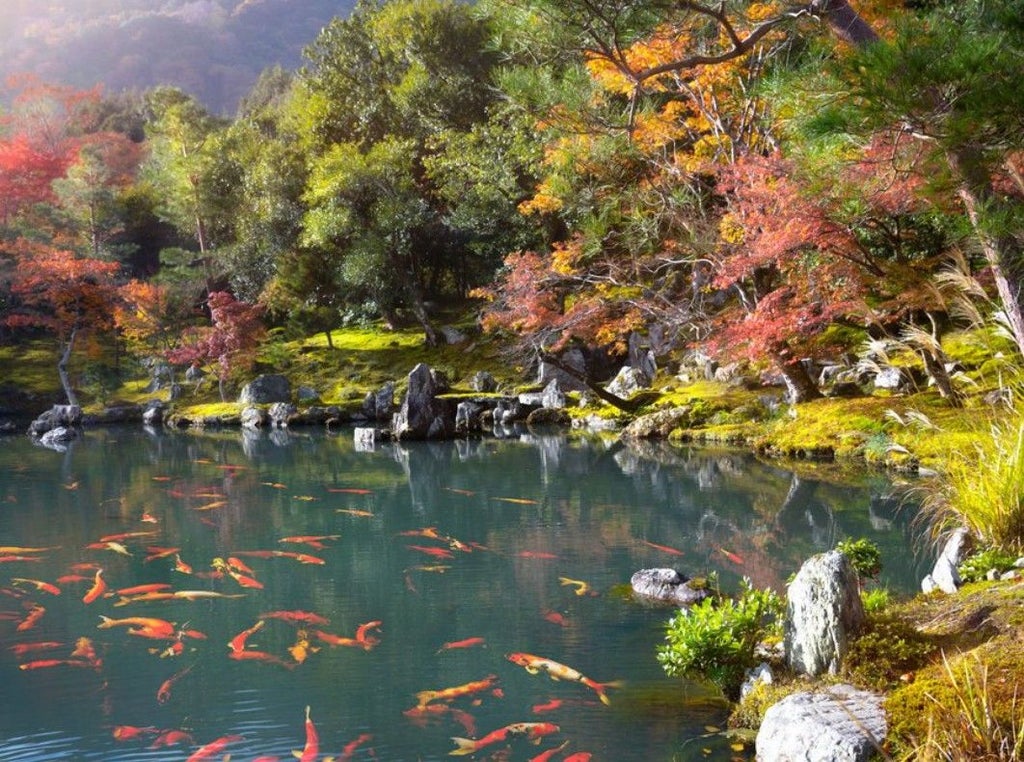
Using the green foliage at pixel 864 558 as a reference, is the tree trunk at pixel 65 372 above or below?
above

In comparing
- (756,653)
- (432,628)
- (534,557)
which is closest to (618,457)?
(534,557)

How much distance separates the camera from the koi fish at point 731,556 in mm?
6703

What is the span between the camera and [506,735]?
3723 millimetres

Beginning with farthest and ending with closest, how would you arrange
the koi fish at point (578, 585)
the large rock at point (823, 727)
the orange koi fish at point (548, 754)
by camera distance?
the koi fish at point (578, 585)
the orange koi fish at point (548, 754)
the large rock at point (823, 727)

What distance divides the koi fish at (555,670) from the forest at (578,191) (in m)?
2.81

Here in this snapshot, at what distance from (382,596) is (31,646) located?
2235 mm

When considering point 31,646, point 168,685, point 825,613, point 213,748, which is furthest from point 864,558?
point 31,646

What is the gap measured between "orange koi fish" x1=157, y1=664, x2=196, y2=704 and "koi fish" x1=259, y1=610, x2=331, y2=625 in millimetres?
857

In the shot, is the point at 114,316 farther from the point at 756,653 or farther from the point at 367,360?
the point at 756,653

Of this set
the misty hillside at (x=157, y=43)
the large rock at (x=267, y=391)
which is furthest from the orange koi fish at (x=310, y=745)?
the misty hillside at (x=157, y=43)

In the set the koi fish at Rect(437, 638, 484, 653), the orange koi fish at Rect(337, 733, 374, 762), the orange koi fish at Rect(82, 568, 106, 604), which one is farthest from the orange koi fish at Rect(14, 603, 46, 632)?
the orange koi fish at Rect(337, 733, 374, 762)

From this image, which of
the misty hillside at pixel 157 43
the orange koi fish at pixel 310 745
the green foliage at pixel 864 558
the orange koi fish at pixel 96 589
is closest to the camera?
the orange koi fish at pixel 310 745

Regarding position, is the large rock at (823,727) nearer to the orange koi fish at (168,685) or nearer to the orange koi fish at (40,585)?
the orange koi fish at (168,685)

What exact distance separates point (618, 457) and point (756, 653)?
28.4 ft
